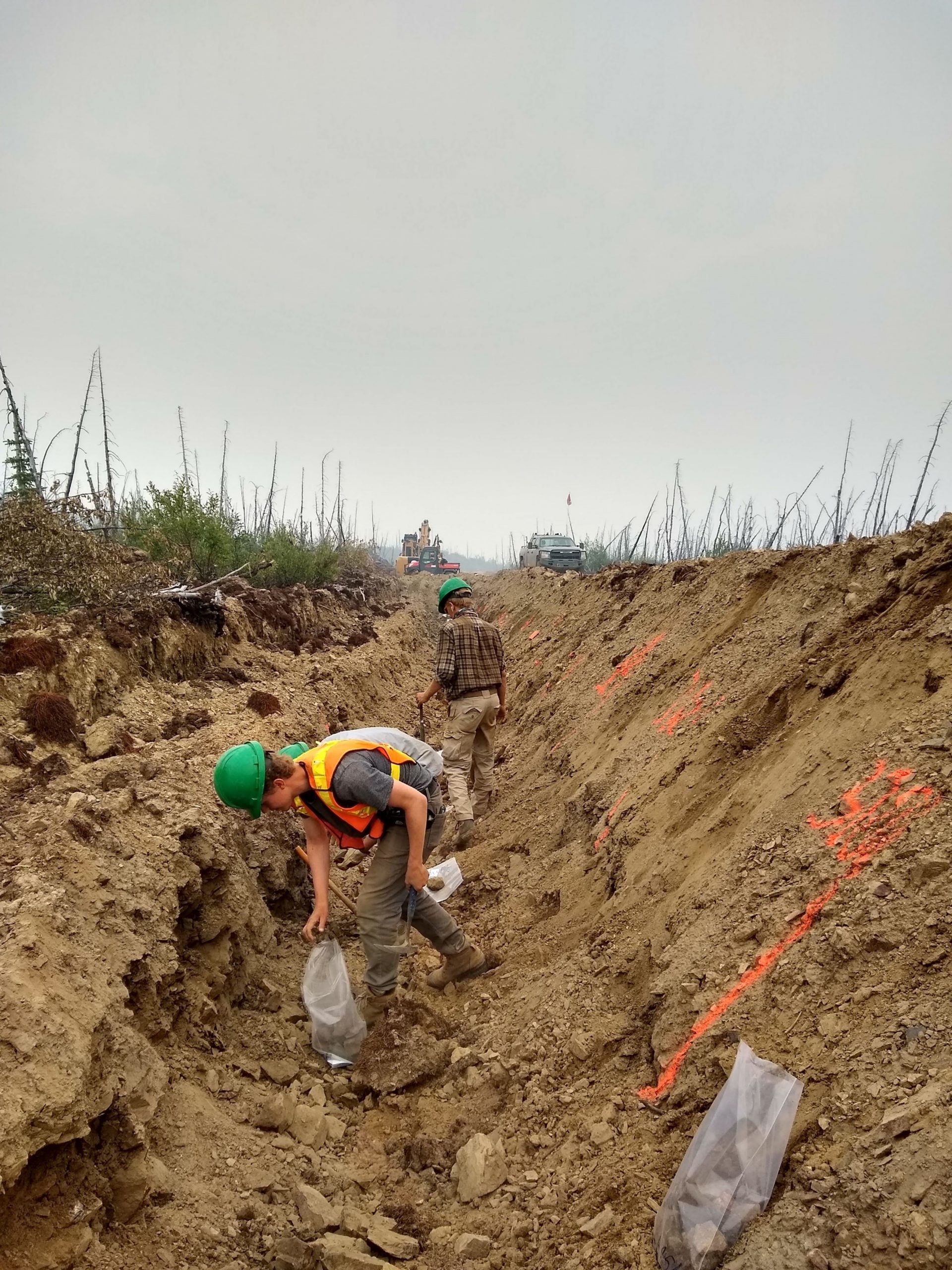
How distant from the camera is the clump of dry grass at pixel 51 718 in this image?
5.12 meters

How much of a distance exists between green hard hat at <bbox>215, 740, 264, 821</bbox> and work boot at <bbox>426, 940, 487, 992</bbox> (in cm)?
171

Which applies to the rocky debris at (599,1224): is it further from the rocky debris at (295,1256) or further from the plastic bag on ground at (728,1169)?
the rocky debris at (295,1256)

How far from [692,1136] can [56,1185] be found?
2.11m

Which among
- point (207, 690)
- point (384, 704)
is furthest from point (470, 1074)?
point (384, 704)

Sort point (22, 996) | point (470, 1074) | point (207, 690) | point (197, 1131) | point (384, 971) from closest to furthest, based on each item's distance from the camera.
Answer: point (22, 996) → point (197, 1131) → point (470, 1074) → point (384, 971) → point (207, 690)

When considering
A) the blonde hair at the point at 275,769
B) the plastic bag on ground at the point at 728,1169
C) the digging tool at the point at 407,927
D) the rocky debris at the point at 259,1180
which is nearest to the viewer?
the plastic bag on ground at the point at 728,1169

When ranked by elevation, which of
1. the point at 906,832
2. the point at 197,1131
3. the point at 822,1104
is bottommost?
the point at 197,1131

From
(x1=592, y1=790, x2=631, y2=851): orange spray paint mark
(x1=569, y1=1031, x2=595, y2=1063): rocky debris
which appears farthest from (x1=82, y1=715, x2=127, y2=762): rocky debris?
(x1=569, y1=1031, x2=595, y2=1063): rocky debris

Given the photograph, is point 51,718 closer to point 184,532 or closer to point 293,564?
point 184,532

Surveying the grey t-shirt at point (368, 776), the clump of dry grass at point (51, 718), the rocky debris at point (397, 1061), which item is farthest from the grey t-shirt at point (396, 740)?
the clump of dry grass at point (51, 718)

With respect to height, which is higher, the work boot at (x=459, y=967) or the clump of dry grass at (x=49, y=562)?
the clump of dry grass at (x=49, y=562)

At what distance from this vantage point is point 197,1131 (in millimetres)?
2875

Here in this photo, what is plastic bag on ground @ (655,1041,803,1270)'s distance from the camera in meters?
1.94

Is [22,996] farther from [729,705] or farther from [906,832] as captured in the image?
[729,705]
